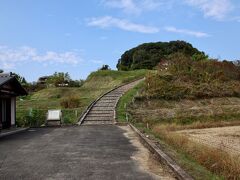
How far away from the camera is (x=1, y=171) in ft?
27.4

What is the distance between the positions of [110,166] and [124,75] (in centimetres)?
4174

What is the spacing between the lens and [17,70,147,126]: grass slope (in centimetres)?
2595

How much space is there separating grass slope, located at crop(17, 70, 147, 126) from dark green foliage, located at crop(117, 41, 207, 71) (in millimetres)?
18785

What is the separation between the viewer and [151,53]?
7419 centimetres

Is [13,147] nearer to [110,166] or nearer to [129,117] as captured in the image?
[110,166]

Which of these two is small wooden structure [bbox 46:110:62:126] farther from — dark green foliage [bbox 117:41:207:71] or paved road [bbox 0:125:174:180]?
dark green foliage [bbox 117:41:207:71]

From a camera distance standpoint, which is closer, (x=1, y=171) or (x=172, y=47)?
(x=1, y=171)

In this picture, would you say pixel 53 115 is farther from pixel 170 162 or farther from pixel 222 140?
pixel 170 162

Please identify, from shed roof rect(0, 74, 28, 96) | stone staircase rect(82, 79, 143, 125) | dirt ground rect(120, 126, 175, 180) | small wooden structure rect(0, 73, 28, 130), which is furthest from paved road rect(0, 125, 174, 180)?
stone staircase rect(82, 79, 143, 125)

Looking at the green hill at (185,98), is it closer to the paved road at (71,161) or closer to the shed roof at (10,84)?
the shed roof at (10,84)

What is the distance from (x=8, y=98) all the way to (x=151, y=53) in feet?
176

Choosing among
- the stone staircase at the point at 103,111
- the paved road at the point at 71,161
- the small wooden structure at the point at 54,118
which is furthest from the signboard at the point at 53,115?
the paved road at the point at 71,161

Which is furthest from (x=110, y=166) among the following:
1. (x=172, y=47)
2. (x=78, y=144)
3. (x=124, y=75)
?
(x=172, y=47)

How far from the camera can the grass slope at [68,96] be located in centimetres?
2595
